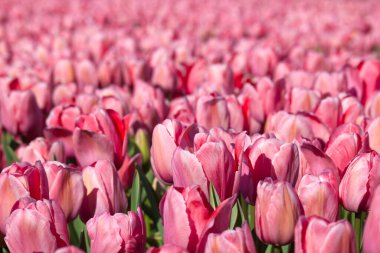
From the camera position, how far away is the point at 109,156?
1774mm

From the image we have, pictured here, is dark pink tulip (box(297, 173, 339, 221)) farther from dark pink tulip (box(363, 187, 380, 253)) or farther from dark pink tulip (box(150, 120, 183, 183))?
dark pink tulip (box(150, 120, 183, 183))

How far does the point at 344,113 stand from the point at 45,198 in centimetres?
117

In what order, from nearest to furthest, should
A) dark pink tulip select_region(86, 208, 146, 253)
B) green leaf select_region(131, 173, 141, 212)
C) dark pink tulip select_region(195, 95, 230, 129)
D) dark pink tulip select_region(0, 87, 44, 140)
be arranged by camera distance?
dark pink tulip select_region(86, 208, 146, 253) → green leaf select_region(131, 173, 141, 212) → dark pink tulip select_region(195, 95, 230, 129) → dark pink tulip select_region(0, 87, 44, 140)

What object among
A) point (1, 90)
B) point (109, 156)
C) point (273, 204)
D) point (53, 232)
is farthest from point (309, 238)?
point (1, 90)

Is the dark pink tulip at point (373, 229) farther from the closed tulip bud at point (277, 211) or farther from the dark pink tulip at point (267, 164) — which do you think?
the dark pink tulip at point (267, 164)

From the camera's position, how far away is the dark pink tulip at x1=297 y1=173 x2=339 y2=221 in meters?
1.31

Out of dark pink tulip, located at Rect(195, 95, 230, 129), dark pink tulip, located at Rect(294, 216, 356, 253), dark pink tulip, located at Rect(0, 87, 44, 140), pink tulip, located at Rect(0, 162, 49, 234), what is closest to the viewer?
dark pink tulip, located at Rect(294, 216, 356, 253)

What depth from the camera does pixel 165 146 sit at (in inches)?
60.7

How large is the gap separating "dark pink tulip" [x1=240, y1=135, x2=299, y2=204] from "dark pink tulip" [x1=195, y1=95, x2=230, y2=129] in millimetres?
514

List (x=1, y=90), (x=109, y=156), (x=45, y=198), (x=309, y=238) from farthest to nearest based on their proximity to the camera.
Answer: (x=1, y=90) < (x=109, y=156) < (x=45, y=198) < (x=309, y=238)

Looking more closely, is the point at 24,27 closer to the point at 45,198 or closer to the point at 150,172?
the point at 150,172

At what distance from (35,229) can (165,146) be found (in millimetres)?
439

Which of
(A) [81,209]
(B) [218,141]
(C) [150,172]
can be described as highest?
(B) [218,141]

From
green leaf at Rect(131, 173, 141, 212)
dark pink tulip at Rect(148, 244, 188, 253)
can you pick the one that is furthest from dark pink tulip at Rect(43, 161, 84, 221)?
dark pink tulip at Rect(148, 244, 188, 253)
